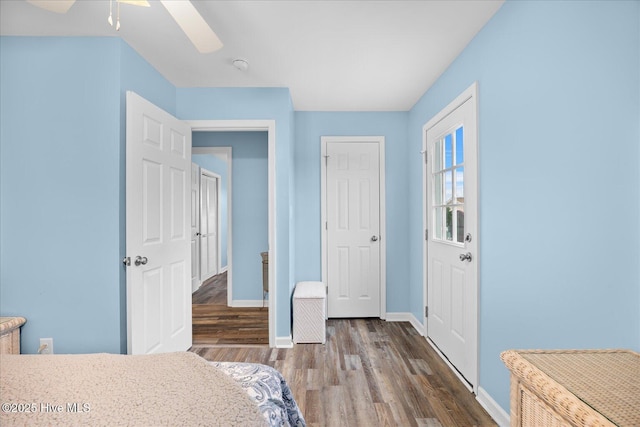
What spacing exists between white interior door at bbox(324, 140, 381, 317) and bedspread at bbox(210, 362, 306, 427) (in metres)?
2.35

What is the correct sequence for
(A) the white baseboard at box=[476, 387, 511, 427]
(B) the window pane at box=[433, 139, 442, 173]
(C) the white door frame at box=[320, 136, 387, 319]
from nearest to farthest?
(A) the white baseboard at box=[476, 387, 511, 427] → (B) the window pane at box=[433, 139, 442, 173] → (C) the white door frame at box=[320, 136, 387, 319]

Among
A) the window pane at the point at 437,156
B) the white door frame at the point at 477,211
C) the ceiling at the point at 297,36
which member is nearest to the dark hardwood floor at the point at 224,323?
the white door frame at the point at 477,211

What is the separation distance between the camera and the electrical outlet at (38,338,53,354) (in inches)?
81.0

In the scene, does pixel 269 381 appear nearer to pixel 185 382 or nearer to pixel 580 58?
pixel 185 382

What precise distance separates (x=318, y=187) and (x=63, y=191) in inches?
93.1

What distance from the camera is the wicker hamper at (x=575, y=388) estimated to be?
0.68 metres

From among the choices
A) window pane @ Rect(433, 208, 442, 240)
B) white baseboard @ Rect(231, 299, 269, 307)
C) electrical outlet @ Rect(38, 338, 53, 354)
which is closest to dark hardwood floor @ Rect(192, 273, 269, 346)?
white baseboard @ Rect(231, 299, 269, 307)

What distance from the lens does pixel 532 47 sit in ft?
5.16

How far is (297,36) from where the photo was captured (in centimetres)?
212

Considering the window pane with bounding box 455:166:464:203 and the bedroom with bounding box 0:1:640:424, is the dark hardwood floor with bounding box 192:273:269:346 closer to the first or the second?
the bedroom with bounding box 0:1:640:424

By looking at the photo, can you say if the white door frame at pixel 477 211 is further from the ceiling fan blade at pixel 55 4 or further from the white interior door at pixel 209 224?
the white interior door at pixel 209 224

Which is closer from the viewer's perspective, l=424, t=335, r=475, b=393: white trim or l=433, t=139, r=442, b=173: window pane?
l=424, t=335, r=475, b=393: white trim

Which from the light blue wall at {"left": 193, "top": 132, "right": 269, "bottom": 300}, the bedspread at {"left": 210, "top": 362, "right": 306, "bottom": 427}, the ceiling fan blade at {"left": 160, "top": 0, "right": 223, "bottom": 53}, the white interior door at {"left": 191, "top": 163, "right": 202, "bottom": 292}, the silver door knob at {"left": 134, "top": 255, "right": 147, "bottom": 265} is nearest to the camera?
the bedspread at {"left": 210, "top": 362, "right": 306, "bottom": 427}

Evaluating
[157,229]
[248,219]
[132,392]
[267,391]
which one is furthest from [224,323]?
[132,392]
